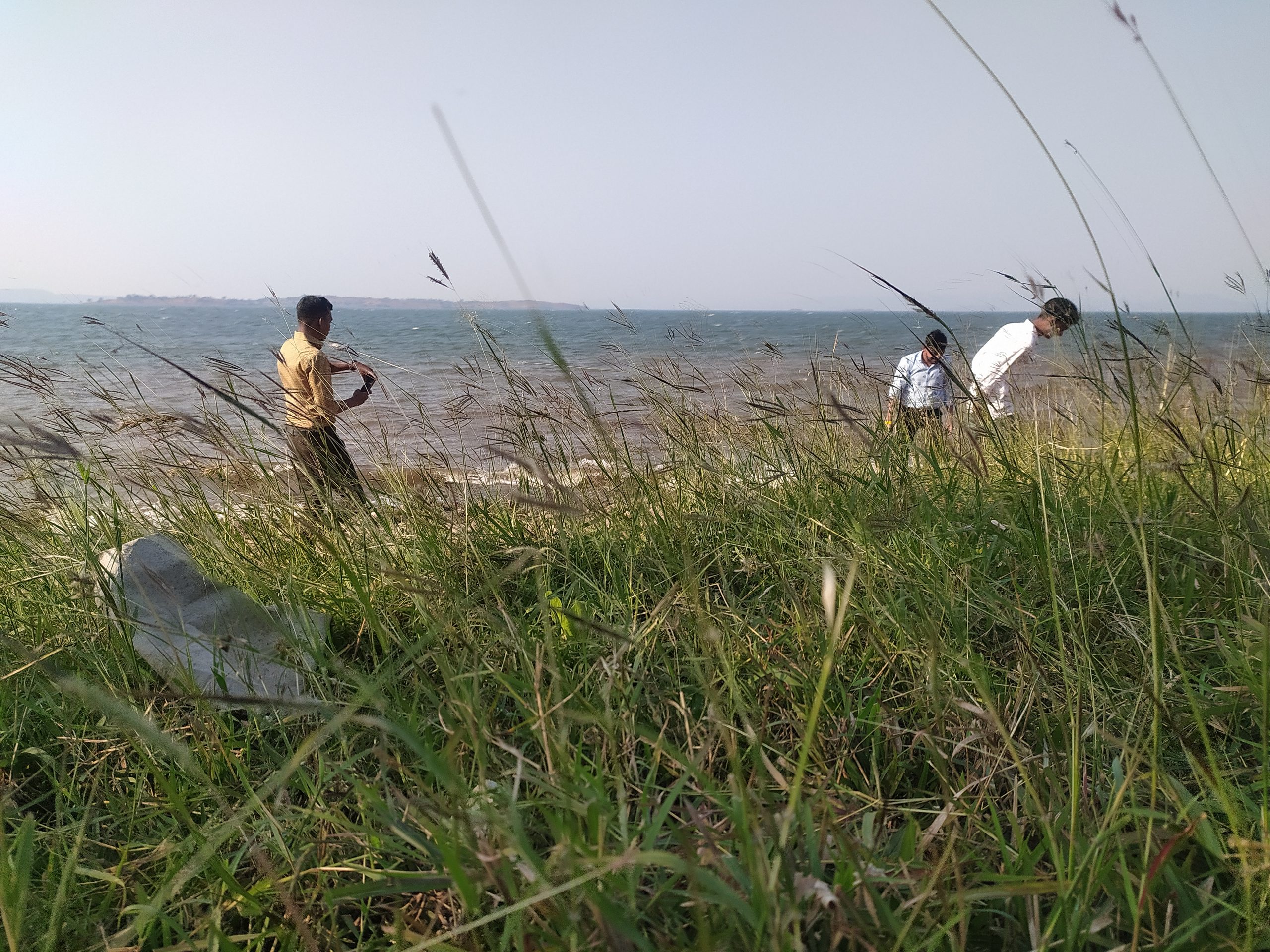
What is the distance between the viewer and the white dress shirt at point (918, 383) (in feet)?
8.34

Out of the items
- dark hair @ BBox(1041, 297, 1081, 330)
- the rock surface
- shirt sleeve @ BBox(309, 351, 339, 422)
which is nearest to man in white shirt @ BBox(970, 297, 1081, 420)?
dark hair @ BBox(1041, 297, 1081, 330)

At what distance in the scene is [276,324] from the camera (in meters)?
3.12

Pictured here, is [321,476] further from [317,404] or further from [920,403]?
[920,403]

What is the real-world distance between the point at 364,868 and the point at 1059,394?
4.52m

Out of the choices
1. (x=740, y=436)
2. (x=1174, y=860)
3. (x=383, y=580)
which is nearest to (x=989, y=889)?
(x=1174, y=860)

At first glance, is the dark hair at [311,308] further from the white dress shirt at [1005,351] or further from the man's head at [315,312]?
the white dress shirt at [1005,351]

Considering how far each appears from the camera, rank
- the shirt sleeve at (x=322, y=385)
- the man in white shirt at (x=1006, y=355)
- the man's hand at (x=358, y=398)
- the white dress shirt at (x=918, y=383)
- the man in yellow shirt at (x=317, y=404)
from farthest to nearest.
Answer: the man in white shirt at (x=1006, y=355) < the shirt sleeve at (x=322, y=385) < the man's hand at (x=358, y=398) < the white dress shirt at (x=918, y=383) < the man in yellow shirt at (x=317, y=404)

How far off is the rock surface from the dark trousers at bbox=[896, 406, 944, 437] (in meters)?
1.60

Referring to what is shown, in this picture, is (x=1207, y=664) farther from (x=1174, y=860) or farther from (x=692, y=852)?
(x=692, y=852)

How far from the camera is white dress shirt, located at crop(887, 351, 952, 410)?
2.54 m

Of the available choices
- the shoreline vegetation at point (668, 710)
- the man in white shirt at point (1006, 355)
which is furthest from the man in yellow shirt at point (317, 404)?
the man in white shirt at point (1006, 355)

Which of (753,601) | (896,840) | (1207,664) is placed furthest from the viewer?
(753,601)

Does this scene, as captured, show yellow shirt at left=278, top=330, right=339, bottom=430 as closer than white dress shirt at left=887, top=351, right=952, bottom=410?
Yes

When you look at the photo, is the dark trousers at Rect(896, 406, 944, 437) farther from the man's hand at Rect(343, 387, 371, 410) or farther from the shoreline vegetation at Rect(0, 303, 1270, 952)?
the man's hand at Rect(343, 387, 371, 410)
